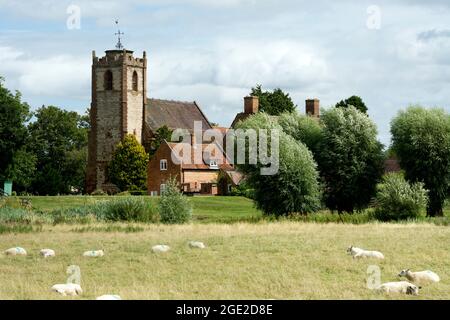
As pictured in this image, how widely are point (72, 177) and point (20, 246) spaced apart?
103m

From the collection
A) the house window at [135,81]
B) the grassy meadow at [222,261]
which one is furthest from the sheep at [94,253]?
the house window at [135,81]

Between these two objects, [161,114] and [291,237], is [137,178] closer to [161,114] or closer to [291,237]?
[161,114]

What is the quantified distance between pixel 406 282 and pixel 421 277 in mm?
1619

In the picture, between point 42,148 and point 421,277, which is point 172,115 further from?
point 421,277

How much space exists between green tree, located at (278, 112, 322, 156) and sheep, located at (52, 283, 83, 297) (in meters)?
41.5

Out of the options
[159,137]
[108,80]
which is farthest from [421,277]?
[108,80]

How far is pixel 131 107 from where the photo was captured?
377ft

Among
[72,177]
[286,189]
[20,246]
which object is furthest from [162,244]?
[72,177]

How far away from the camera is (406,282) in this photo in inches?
844

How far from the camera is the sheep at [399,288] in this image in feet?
68.5

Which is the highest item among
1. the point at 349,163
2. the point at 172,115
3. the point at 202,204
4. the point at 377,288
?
the point at 172,115

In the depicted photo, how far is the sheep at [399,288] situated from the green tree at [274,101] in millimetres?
95589

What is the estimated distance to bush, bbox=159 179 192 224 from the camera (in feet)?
153

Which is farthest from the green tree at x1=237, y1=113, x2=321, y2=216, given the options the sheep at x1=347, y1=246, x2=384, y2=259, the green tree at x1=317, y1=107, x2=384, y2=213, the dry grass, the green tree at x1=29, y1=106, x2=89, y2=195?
the green tree at x1=29, y1=106, x2=89, y2=195
